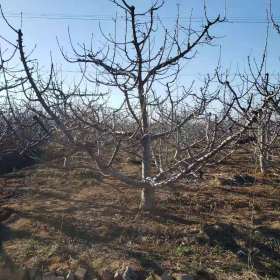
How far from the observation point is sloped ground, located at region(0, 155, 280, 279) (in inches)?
177

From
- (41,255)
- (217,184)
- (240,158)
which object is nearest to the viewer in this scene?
(41,255)

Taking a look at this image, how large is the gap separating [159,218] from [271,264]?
69.1 inches

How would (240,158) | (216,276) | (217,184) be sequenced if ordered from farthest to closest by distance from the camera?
(240,158)
(217,184)
(216,276)

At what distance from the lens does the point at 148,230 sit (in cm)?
531

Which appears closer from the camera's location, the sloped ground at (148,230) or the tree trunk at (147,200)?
the sloped ground at (148,230)

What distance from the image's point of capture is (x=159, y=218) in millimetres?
5711

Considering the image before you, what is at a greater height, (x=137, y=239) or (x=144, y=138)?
(x=144, y=138)

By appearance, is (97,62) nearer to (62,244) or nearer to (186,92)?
(186,92)

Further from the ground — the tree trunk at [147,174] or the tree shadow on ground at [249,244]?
the tree trunk at [147,174]

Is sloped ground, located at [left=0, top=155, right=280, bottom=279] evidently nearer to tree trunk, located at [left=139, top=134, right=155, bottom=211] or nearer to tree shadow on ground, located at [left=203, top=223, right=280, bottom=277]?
tree shadow on ground, located at [left=203, top=223, right=280, bottom=277]

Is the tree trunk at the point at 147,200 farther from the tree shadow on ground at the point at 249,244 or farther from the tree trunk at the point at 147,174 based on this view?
the tree shadow on ground at the point at 249,244

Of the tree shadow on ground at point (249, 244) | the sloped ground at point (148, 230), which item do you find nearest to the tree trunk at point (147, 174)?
the sloped ground at point (148, 230)

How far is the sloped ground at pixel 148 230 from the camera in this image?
4496 millimetres

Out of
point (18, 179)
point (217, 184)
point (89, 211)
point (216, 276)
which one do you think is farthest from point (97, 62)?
point (18, 179)
